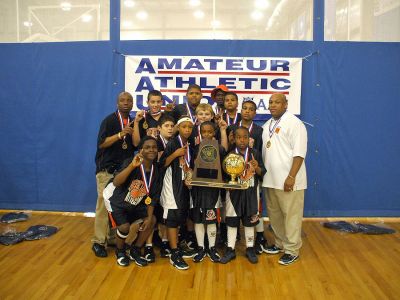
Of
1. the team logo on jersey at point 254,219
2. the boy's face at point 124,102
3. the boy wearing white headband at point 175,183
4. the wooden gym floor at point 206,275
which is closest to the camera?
the wooden gym floor at point 206,275

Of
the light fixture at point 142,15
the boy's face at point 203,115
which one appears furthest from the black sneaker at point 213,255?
the light fixture at point 142,15

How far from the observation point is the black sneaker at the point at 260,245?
3.78 m

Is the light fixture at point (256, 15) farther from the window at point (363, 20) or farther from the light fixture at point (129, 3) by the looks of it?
the light fixture at point (129, 3)

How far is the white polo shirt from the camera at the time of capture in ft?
11.6

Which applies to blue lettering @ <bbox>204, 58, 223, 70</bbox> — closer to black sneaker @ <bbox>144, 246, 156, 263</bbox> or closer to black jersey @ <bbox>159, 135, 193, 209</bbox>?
black jersey @ <bbox>159, 135, 193, 209</bbox>

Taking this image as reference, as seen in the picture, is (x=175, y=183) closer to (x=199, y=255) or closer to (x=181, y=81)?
(x=199, y=255)

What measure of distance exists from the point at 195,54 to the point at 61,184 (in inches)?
93.0

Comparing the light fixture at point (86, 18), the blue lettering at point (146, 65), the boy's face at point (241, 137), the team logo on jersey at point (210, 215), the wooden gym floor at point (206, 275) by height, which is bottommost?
the wooden gym floor at point (206, 275)

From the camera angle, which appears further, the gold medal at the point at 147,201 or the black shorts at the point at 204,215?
the black shorts at the point at 204,215

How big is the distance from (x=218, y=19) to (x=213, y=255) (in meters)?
2.77

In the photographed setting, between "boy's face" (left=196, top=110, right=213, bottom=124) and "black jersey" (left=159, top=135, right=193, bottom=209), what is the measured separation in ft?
0.93

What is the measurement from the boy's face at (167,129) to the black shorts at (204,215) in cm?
71

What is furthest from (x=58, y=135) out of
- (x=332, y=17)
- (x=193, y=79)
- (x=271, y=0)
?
(x=332, y=17)

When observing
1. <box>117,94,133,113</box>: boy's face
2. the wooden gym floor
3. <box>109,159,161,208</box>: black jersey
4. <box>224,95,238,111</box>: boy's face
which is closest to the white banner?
<box>224,95,238,111</box>: boy's face
